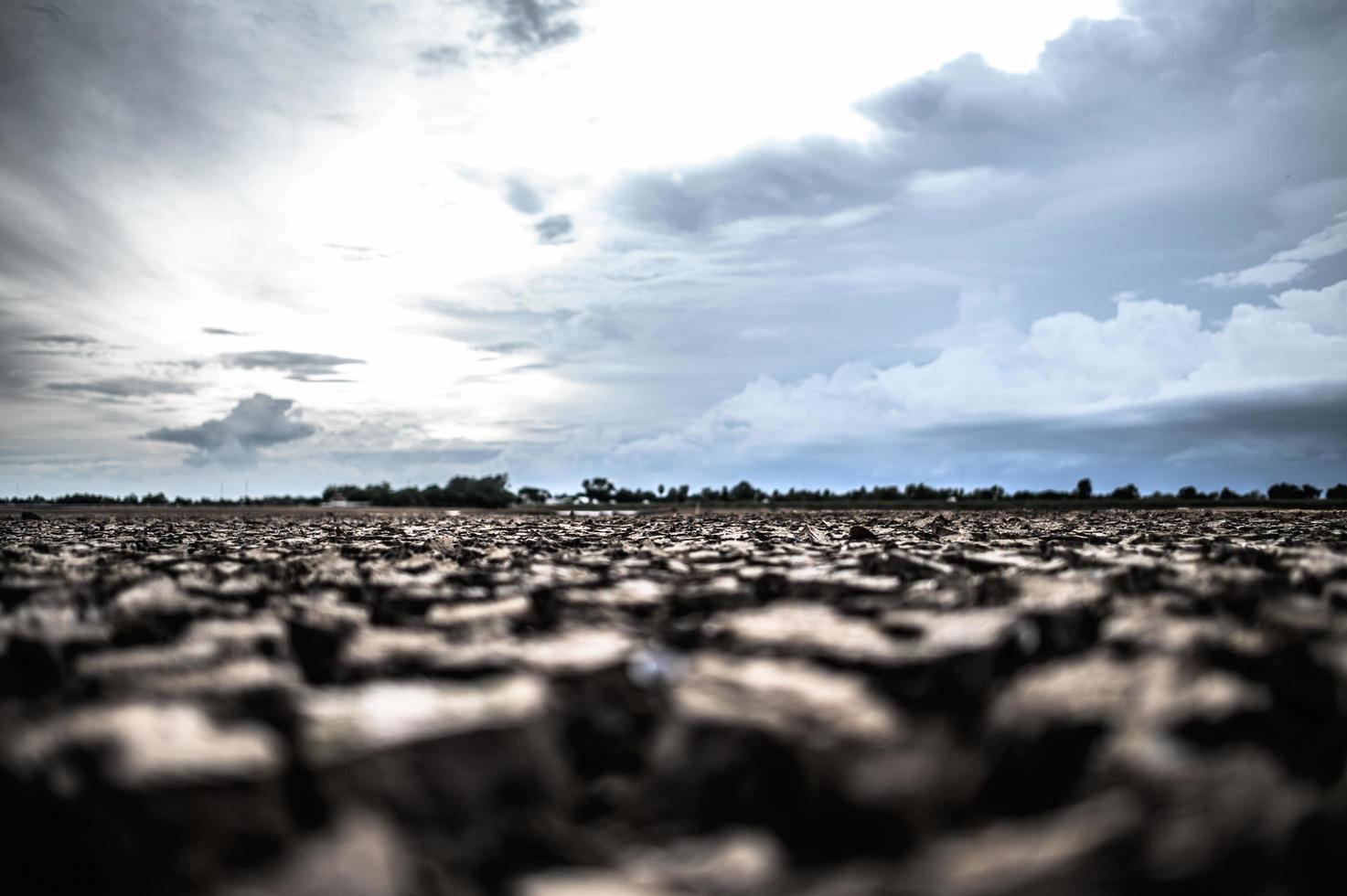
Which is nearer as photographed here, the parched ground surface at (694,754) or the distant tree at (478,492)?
the parched ground surface at (694,754)

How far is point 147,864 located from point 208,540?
8.98m

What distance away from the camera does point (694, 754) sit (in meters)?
1.82

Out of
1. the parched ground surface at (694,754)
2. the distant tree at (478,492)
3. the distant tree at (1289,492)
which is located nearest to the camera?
the parched ground surface at (694,754)

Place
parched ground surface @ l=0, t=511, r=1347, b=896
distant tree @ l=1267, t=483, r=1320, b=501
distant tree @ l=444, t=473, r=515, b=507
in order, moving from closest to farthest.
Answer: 1. parched ground surface @ l=0, t=511, r=1347, b=896
2. distant tree @ l=1267, t=483, r=1320, b=501
3. distant tree @ l=444, t=473, r=515, b=507

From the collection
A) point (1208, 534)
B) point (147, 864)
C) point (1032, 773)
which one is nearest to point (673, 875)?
point (1032, 773)

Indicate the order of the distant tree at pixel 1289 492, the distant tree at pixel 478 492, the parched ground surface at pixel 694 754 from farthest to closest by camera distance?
the distant tree at pixel 478 492
the distant tree at pixel 1289 492
the parched ground surface at pixel 694 754

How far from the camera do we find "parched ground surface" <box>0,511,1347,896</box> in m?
1.44

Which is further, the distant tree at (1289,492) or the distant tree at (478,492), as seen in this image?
the distant tree at (478,492)

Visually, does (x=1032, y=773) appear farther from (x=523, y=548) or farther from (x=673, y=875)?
(x=523, y=548)

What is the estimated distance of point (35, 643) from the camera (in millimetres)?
2818

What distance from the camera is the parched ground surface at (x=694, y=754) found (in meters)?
1.44

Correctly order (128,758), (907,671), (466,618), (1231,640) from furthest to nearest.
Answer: (466,618) < (1231,640) < (907,671) < (128,758)

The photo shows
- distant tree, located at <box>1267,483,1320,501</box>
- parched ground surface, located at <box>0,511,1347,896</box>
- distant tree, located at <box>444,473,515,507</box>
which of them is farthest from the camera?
distant tree, located at <box>444,473,515,507</box>

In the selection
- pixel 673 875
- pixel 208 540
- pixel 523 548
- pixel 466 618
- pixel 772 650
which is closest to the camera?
pixel 673 875
